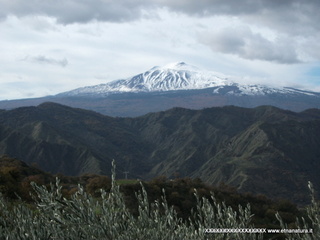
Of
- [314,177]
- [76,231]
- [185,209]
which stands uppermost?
[76,231]

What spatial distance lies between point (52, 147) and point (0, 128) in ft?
96.1

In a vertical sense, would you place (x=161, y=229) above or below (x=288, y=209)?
above

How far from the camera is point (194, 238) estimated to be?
24.2 feet

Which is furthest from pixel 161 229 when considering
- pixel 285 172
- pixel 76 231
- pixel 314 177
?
pixel 314 177

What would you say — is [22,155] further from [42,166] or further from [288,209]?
[288,209]

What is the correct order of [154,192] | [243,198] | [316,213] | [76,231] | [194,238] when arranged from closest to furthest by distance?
1. [76,231]
2. [194,238]
3. [316,213]
4. [154,192]
5. [243,198]

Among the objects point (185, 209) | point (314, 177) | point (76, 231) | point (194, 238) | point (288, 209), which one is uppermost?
point (76, 231)

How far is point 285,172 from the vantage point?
6781 inches

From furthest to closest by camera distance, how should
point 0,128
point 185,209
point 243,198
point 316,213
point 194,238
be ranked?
point 0,128 < point 243,198 < point 185,209 < point 316,213 < point 194,238

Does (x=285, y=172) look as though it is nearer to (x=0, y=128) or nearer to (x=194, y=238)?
(x=0, y=128)

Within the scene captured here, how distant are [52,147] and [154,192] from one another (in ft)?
519

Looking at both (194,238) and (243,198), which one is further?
(243,198)

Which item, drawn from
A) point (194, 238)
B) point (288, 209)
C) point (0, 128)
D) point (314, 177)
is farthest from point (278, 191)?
point (194, 238)

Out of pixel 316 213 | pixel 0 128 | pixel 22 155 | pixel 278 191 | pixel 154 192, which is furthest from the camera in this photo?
pixel 0 128
